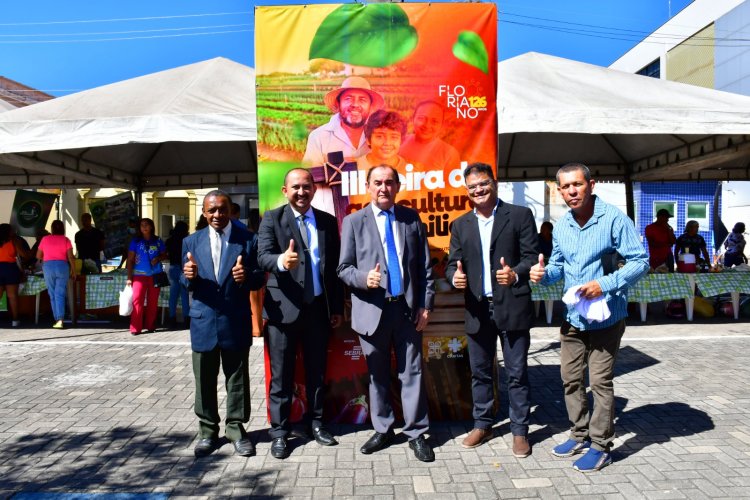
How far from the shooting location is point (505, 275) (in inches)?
141

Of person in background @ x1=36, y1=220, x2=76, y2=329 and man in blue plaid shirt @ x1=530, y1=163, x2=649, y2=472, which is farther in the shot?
person in background @ x1=36, y1=220, x2=76, y2=329

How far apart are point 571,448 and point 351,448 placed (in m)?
1.49

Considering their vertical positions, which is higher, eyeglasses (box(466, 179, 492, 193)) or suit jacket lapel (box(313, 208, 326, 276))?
eyeglasses (box(466, 179, 492, 193))

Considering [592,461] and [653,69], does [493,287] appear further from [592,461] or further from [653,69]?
[653,69]

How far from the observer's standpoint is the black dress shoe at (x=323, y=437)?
13.0 feet

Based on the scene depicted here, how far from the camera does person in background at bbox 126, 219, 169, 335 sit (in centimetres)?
856

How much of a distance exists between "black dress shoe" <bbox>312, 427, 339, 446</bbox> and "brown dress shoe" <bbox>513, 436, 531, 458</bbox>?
1.24 meters

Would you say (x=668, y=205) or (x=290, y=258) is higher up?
(x=668, y=205)

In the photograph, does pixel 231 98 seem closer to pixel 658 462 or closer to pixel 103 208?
pixel 103 208

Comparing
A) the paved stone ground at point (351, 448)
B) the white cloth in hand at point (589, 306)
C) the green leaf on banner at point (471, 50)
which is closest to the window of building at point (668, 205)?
the paved stone ground at point (351, 448)

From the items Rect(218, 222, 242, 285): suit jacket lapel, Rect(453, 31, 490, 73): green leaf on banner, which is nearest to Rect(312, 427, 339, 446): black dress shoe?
Rect(218, 222, 242, 285): suit jacket lapel

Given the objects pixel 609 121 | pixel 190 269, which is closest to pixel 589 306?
pixel 190 269

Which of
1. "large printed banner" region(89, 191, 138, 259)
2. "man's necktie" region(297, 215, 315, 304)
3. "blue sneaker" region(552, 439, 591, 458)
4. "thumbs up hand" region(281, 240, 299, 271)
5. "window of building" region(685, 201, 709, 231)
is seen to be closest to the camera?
"thumbs up hand" region(281, 240, 299, 271)

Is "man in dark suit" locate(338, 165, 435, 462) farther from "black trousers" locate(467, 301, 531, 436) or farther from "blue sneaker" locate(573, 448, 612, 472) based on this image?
"blue sneaker" locate(573, 448, 612, 472)
